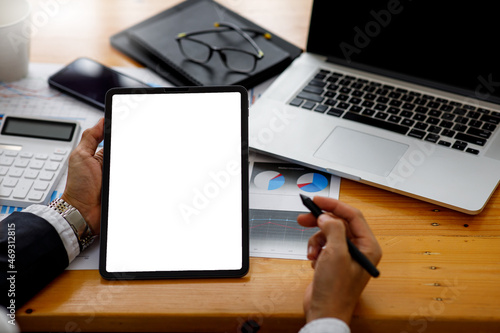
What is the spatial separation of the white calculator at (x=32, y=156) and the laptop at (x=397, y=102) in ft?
1.13

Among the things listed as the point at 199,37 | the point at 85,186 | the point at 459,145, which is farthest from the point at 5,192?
the point at 459,145

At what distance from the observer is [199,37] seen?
1.16 metres

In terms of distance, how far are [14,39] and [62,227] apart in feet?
1.53

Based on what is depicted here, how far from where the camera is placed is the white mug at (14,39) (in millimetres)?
1009

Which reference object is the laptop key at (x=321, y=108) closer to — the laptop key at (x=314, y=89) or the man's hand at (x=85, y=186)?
the laptop key at (x=314, y=89)

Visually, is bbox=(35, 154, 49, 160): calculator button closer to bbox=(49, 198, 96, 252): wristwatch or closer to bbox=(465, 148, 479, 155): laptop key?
bbox=(49, 198, 96, 252): wristwatch

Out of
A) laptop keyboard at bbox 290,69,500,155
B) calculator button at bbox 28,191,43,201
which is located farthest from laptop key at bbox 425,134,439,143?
calculator button at bbox 28,191,43,201

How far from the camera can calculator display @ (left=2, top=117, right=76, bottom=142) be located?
37.2 inches

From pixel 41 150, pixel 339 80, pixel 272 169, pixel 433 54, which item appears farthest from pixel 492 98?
pixel 41 150

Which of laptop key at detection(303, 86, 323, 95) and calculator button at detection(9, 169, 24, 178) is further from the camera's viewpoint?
laptop key at detection(303, 86, 323, 95)

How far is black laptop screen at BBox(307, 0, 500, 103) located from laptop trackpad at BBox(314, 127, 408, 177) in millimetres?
197

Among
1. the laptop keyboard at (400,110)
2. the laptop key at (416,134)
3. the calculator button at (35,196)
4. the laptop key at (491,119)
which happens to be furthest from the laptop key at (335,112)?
the calculator button at (35,196)

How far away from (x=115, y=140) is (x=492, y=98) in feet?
2.27

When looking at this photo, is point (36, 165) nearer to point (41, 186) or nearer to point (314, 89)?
point (41, 186)
